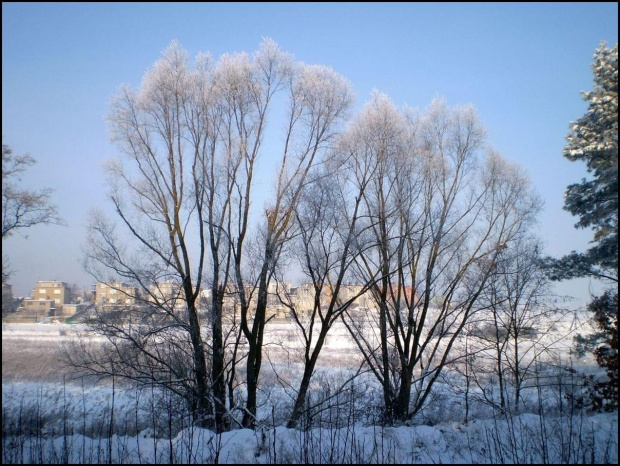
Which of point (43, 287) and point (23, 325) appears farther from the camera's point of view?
point (43, 287)

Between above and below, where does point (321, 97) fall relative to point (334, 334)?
above

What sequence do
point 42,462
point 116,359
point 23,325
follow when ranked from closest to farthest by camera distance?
point 42,462 → point 23,325 → point 116,359

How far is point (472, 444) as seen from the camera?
23.9 feet

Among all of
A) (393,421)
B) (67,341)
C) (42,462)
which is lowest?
(393,421)

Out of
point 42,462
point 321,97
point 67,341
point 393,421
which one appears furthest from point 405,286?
point 42,462

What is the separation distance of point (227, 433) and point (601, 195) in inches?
312

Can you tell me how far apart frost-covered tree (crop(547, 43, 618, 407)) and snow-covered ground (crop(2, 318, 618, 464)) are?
1.48m

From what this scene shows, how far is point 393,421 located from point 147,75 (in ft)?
38.7

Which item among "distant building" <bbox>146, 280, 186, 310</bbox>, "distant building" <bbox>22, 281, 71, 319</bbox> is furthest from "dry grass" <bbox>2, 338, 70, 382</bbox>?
"distant building" <bbox>146, 280, 186, 310</bbox>

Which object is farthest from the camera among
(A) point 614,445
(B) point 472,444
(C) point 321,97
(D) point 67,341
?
(C) point 321,97

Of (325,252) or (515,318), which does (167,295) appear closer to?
(325,252)

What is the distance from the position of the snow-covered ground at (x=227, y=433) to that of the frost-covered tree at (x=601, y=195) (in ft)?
4.87

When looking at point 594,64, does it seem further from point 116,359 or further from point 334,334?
point 116,359

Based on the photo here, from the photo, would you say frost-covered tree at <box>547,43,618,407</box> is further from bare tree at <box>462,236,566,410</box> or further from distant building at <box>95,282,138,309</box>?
distant building at <box>95,282,138,309</box>
